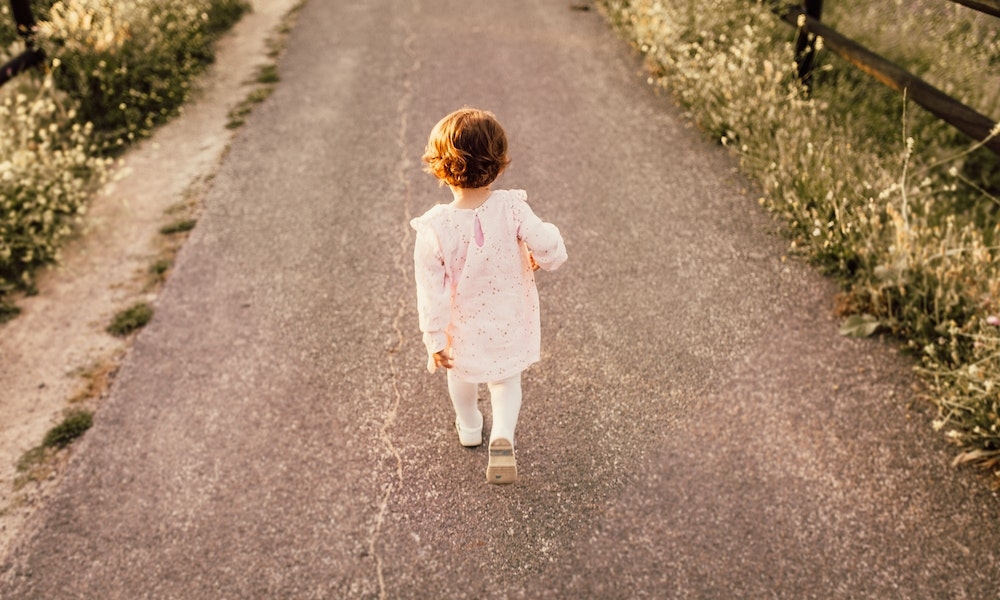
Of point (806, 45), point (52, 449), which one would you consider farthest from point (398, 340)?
point (806, 45)

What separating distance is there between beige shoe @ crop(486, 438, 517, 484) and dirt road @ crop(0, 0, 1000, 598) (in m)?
0.29

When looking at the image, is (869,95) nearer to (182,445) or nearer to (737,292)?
(737,292)

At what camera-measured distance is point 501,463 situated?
9.26 feet

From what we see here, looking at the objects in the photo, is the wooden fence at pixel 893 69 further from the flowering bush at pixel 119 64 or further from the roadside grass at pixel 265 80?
the flowering bush at pixel 119 64

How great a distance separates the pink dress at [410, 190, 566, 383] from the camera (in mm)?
2648

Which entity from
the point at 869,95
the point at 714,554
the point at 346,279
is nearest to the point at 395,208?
the point at 346,279

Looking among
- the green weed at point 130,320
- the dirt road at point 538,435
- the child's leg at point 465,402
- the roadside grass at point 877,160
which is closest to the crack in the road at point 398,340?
the dirt road at point 538,435

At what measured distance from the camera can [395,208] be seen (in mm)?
5164

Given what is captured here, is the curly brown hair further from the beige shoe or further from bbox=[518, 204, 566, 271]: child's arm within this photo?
the beige shoe

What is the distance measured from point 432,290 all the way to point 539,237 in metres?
0.43

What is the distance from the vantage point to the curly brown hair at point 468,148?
244 centimetres

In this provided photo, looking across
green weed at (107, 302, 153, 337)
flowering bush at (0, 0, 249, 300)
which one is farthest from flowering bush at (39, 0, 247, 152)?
green weed at (107, 302, 153, 337)

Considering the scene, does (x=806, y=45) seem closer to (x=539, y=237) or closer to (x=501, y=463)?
(x=539, y=237)

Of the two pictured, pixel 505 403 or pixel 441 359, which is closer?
pixel 441 359
